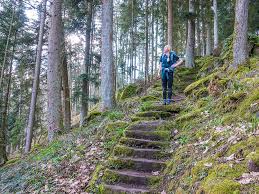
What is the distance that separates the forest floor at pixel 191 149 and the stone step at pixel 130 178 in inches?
1.7

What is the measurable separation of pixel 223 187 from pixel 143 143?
11.4 ft

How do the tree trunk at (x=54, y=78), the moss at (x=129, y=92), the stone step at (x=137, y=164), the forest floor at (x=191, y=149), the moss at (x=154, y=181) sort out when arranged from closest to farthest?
the forest floor at (x=191, y=149), the moss at (x=154, y=181), the stone step at (x=137, y=164), the tree trunk at (x=54, y=78), the moss at (x=129, y=92)

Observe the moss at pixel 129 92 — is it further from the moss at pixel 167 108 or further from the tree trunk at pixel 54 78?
the moss at pixel 167 108

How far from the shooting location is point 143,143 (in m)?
7.06

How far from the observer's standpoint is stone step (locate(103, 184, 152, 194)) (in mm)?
5592

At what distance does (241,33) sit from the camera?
30.8 feet

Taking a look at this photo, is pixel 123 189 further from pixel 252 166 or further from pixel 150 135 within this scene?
pixel 252 166

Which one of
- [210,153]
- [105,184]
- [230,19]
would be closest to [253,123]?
[210,153]

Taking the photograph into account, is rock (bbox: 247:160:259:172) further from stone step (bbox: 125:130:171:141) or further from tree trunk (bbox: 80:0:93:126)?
tree trunk (bbox: 80:0:93:126)

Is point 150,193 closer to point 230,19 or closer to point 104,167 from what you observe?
point 104,167

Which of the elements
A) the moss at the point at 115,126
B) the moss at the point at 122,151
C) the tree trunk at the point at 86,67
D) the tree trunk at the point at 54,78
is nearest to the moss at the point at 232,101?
the moss at the point at 122,151

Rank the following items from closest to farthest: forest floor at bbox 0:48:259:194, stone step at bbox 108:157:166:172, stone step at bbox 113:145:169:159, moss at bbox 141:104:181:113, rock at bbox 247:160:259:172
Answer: rock at bbox 247:160:259:172, forest floor at bbox 0:48:259:194, stone step at bbox 108:157:166:172, stone step at bbox 113:145:169:159, moss at bbox 141:104:181:113

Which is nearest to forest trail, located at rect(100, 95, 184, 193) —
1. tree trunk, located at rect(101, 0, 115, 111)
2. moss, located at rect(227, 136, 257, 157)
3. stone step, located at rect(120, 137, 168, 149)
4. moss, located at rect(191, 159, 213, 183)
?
stone step, located at rect(120, 137, 168, 149)

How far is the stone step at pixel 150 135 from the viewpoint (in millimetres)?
7230
